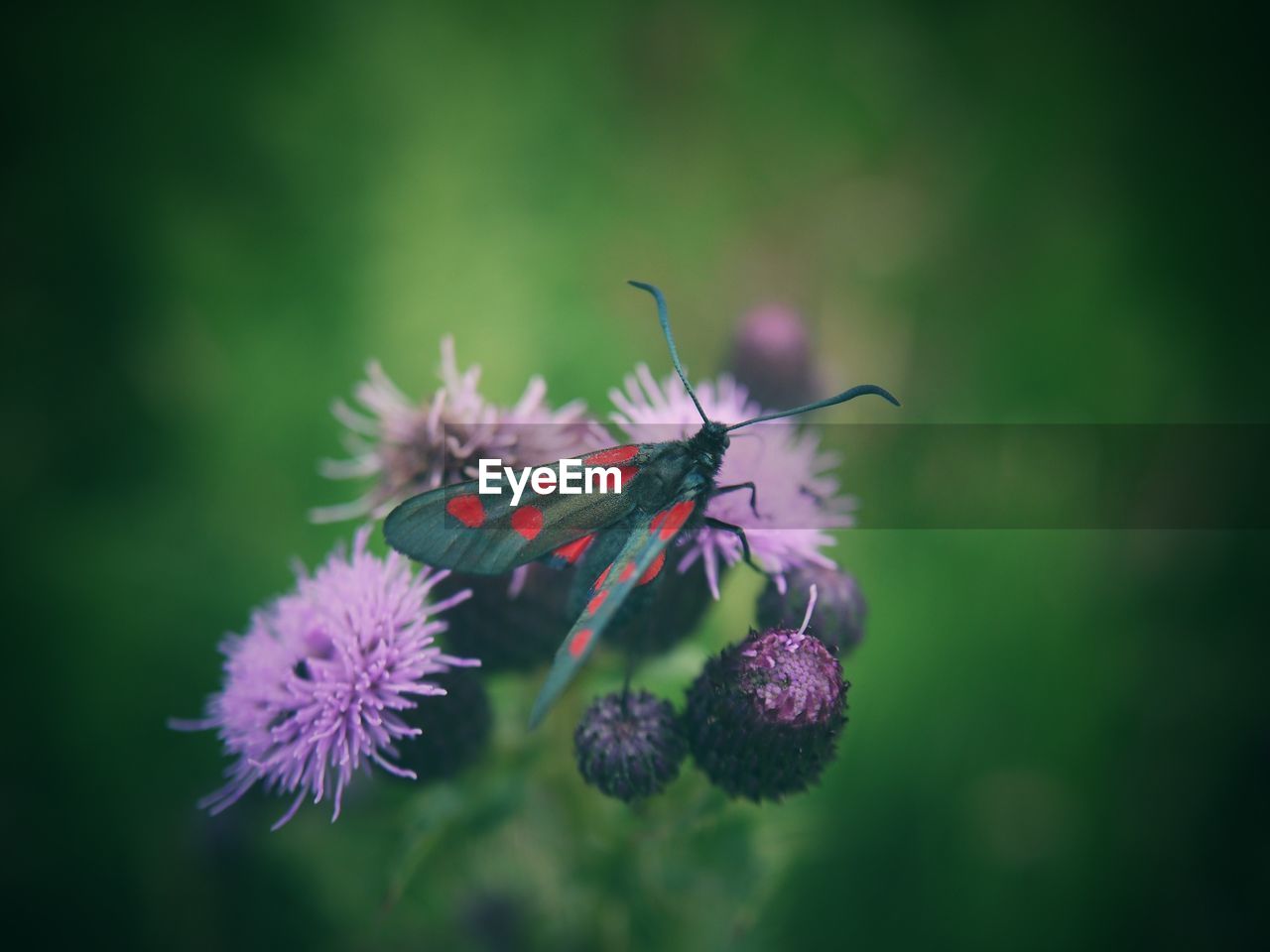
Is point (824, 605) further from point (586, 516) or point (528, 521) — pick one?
point (528, 521)

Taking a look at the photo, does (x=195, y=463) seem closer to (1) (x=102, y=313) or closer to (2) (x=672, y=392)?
(1) (x=102, y=313)

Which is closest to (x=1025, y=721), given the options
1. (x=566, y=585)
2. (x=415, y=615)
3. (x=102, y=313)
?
(x=566, y=585)

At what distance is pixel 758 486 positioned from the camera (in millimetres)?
2520

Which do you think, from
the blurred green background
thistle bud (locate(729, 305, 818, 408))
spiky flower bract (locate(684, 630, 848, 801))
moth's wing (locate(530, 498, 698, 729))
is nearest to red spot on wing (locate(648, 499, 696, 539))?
moth's wing (locate(530, 498, 698, 729))

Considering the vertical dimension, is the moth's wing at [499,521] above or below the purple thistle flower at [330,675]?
above

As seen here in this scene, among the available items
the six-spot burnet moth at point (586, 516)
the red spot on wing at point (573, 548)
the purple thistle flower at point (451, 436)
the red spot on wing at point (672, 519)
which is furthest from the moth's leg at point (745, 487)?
the purple thistle flower at point (451, 436)

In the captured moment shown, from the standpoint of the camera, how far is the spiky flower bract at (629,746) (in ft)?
7.34

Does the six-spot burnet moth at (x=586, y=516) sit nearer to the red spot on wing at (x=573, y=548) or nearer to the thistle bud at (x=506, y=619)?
the red spot on wing at (x=573, y=548)

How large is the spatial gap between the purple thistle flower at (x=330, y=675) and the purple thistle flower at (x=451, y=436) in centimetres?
37

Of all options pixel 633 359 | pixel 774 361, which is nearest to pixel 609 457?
pixel 774 361

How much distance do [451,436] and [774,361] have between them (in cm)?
125

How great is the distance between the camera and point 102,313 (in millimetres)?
4617

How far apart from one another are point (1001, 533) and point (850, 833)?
1.49m

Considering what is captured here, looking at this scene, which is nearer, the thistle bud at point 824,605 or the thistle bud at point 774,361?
the thistle bud at point 824,605
